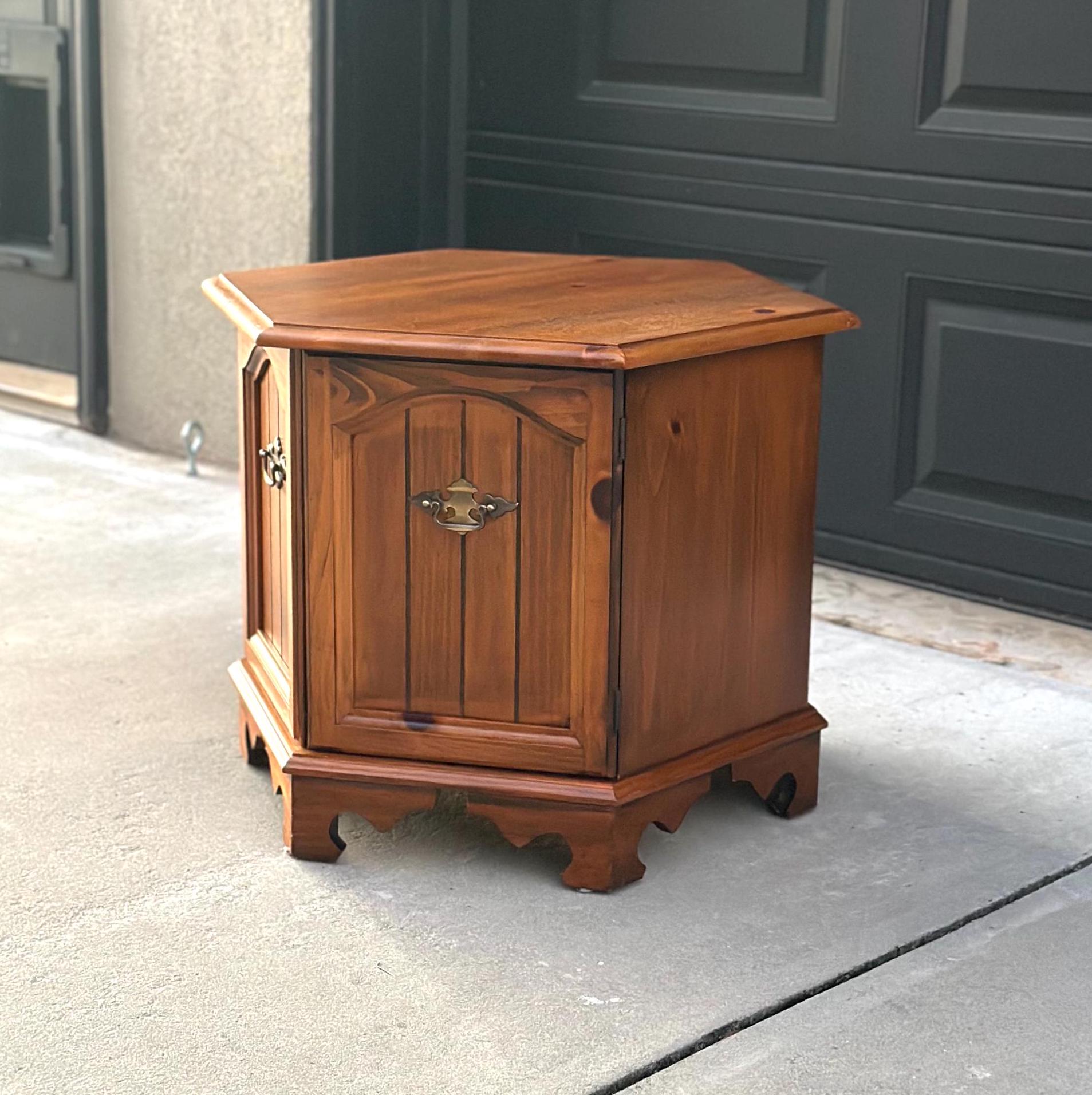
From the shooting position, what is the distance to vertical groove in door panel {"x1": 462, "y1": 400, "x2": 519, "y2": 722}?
6.88 ft

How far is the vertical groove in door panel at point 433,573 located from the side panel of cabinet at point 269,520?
0.54 feet

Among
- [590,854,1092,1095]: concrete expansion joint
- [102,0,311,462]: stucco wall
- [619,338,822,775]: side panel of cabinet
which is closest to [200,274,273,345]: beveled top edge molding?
[619,338,822,775]: side panel of cabinet

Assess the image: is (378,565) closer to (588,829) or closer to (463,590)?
(463,590)

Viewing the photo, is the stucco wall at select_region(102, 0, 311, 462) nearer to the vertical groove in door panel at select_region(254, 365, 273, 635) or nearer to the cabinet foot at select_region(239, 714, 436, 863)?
the vertical groove in door panel at select_region(254, 365, 273, 635)

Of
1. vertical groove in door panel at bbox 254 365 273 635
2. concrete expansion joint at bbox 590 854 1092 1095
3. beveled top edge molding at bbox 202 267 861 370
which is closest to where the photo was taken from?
concrete expansion joint at bbox 590 854 1092 1095

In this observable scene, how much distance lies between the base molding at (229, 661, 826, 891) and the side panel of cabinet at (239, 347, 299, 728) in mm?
93

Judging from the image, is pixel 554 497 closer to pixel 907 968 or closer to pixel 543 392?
pixel 543 392

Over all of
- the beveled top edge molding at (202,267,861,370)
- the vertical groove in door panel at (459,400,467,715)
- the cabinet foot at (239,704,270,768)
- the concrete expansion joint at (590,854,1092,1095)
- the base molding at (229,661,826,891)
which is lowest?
the concrete expansion joint at (590,854,1092,1095)

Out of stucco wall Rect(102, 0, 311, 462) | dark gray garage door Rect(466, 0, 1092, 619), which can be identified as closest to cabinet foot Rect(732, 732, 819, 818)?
dark gray garage door Rect(466, 0, 1092, 619)

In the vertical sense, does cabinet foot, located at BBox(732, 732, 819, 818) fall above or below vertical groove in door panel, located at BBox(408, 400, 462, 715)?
below

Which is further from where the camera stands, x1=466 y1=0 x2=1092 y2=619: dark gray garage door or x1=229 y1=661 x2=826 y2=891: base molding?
x1=466 y1=0 x2=1092 y2=619: dark gray garage door

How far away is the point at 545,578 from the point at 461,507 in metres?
0.14

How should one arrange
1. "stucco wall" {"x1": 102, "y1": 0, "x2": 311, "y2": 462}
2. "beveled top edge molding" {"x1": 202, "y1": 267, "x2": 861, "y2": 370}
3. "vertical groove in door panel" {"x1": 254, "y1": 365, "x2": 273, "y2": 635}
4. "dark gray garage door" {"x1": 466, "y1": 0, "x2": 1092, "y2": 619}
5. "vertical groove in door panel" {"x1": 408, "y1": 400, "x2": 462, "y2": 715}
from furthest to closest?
"stucco wall" {"x1": 102, "y1": 0, "x2": 311, "y2": 462} < "dark gray garage door" {"x1": 466, "y1": 0, "x2": 1092, "y2": 619} < "vertical groove in door panel" {"x1": 254, "y1": 365, "x2": 273, "y2": 635} < "vertical groove in door panel" {"x1": 408, "y1": 400, "x2": 462, "y2": 715} < "beveled top edge molding" {"x1": 202, "y1": 267, "x2": 861, "y2": 370}

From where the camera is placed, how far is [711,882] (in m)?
2.23
